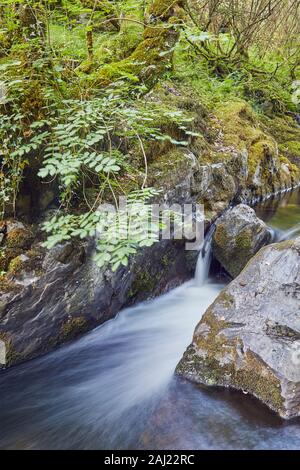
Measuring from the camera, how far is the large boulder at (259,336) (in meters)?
2.97

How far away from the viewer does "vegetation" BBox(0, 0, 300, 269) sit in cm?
278

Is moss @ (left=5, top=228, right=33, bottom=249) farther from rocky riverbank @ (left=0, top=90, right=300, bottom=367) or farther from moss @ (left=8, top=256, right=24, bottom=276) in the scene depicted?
moss @ (left=8, top=256, right=24, bottom=276)

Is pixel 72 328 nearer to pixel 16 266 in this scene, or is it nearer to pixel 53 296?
pixel 53 296

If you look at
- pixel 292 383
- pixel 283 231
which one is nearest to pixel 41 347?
pixel 292 383

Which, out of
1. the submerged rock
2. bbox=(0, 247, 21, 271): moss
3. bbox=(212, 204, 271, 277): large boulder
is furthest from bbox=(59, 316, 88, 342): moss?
bbox=(212, 204, 271, 277): large boulder

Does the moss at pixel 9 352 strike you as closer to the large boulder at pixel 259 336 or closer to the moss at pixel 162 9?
the large boulder at pixel 259 336

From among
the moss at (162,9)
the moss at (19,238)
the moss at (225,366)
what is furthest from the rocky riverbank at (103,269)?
the moss at (225,366)

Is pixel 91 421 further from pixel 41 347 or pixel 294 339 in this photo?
pixel 294 339

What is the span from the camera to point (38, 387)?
3.42 meters

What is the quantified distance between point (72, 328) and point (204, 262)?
83.0 inches

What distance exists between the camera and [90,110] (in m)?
2.95

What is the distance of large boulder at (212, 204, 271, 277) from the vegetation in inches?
50.0

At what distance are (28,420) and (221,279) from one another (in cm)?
303
